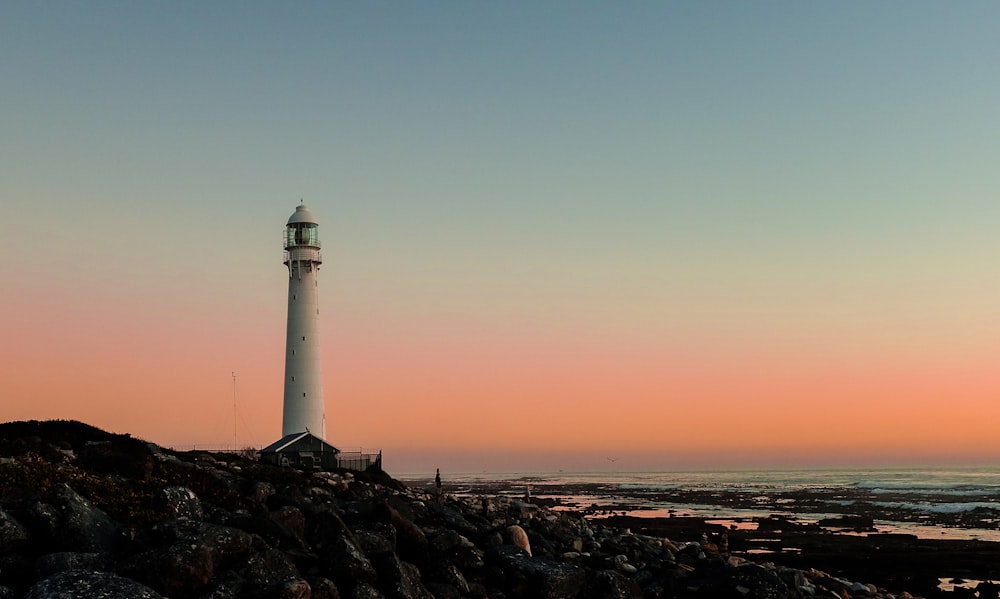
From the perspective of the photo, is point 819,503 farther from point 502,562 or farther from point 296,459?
point 502,562

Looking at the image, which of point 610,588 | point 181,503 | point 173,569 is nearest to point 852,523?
point 610,588

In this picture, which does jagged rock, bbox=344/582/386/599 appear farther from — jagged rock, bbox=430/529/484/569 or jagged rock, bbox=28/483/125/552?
jagged rock, bbox=28/483/125/552

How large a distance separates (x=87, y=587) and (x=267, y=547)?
3531 mm

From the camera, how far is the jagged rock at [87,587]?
35.3 feet

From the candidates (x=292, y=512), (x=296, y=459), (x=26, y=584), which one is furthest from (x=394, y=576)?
(x=296, y=459)

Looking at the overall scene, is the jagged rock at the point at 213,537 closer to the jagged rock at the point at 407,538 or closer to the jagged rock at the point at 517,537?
the jagged rock at the point at 407,538

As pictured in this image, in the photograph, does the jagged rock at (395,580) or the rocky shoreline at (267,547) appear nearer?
the rocky shoreline at (267,547)

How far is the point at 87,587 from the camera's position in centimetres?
1085

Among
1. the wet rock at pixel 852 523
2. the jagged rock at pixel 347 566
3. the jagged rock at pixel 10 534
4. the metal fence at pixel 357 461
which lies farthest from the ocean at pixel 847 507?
the jagged rock at pixel 10 534

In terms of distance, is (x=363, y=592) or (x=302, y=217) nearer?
(x=363, y=592)

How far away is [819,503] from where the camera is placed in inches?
2864

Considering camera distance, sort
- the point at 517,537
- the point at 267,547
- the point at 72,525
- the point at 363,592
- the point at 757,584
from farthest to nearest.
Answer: the point at 517,537 → the point at 757,584 → the point at 267,547 → the point at 363,592 → the point at 72,525

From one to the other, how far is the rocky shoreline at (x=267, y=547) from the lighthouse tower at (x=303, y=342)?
21.1 metres

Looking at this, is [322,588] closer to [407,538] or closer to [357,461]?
[407,538]
